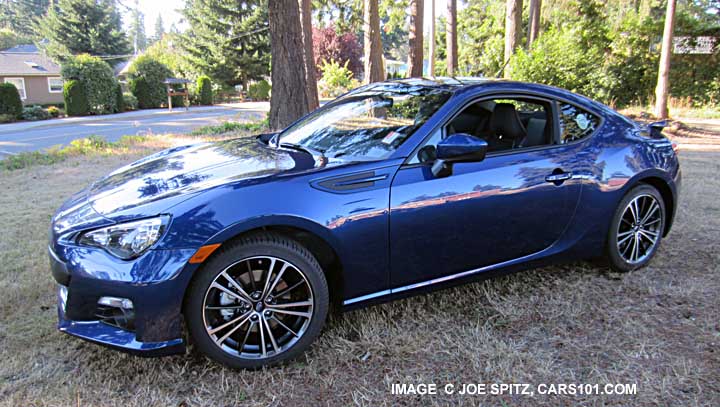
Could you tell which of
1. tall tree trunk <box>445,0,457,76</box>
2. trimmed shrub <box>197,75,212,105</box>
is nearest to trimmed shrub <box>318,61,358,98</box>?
tall tree trunk <box>445,0,457,76</box>

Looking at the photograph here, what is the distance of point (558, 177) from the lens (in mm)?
2994

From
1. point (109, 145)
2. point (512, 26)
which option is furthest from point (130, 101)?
point (512, 26)

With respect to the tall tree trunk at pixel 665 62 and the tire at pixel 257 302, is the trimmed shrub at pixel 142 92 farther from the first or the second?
the tire at pixel 257 302

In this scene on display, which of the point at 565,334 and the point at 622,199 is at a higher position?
the point at 622,199

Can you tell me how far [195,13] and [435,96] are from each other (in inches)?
1663

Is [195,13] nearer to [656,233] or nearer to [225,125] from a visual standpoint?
[225,125]

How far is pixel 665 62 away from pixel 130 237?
14176mm

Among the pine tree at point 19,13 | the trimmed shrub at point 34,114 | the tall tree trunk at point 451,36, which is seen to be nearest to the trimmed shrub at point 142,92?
the trimmed shrub at point 34,114

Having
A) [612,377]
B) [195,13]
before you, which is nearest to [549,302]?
[612,377]

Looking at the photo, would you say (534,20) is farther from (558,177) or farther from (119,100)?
(119,100)

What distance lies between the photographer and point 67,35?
125 ft

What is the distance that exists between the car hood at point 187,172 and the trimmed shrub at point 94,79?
29.0m

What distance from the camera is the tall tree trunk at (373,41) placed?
507 inches

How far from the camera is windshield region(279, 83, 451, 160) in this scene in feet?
9.29
